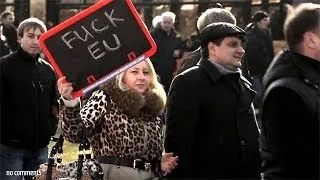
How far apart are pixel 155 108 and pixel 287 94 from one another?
127 cm

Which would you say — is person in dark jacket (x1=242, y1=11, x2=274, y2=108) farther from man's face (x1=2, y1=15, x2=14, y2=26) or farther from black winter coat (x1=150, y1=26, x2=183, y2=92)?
man's face (x1=2, y1=15, x2=14, y2=26)

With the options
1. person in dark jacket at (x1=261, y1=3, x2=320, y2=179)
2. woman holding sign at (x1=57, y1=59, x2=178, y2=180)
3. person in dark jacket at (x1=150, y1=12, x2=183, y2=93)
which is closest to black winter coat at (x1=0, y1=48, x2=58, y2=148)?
woman holding sign at (x1=57, y1=59, x2=178, y2=180)

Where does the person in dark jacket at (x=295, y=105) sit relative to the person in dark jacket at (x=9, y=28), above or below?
below

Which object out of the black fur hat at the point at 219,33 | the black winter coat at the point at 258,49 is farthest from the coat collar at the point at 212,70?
the black winter coat at the point at 258,49

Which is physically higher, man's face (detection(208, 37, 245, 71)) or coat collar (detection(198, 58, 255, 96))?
man's face (detection(208, 37, 245, 71))

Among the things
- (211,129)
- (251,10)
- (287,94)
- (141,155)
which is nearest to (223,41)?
(211,129)

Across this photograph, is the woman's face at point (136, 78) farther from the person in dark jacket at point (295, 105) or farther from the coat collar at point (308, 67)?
the coat collar at point (308, 67)

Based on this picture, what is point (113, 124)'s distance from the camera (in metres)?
3.99

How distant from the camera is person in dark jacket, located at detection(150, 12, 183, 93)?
36.4 ft

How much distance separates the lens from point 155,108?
13.7ft

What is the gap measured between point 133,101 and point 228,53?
2.03ft

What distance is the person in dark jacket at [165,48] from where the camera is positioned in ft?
36.4

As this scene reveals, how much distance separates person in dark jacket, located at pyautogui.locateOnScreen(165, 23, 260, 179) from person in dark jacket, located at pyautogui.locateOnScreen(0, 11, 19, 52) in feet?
27.0

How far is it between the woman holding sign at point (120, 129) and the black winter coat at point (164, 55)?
6.99 m
